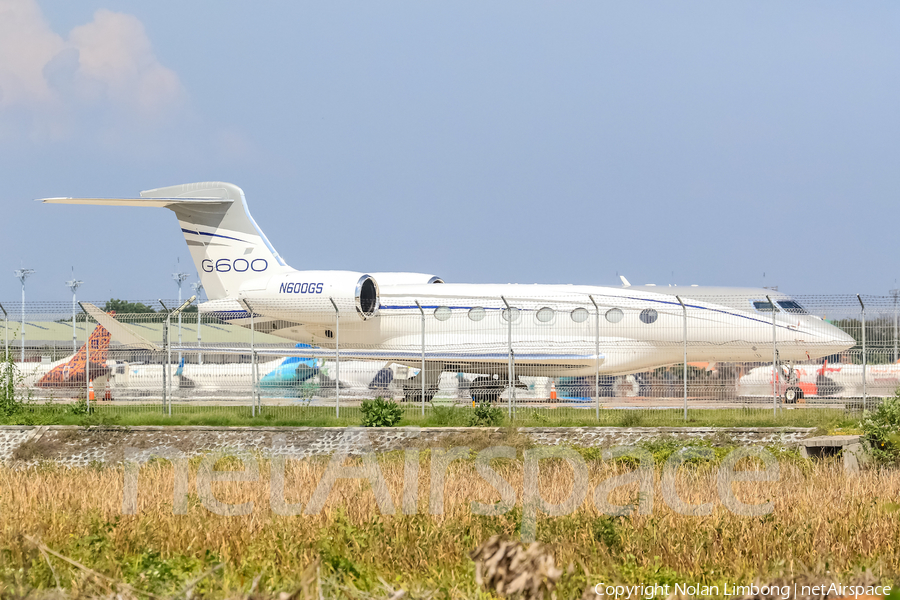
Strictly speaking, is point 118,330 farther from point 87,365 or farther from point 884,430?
point 884,430

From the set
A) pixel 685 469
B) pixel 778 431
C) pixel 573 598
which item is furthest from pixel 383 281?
pixel 573 598

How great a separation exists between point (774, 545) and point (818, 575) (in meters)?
1.59

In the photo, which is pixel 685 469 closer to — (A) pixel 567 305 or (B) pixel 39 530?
(B) pixel 39 530

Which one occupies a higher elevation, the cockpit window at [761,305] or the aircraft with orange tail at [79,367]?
the cockpit window at [761,305]

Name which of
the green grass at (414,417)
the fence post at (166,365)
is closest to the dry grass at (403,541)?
the green grass at (414,417)

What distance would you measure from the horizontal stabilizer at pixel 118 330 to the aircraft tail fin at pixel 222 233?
870 cm

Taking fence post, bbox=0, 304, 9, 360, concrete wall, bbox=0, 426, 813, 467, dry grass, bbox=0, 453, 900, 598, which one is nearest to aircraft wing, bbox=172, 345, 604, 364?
concrete wall, bbox=0, 426, 813, 467

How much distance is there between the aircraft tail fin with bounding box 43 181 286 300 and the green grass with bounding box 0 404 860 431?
35.0ft

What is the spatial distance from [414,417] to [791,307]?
11473mm

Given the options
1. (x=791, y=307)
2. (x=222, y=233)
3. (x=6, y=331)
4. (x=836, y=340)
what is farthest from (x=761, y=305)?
(x=6, y=331)

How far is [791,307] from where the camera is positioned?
25000 mm

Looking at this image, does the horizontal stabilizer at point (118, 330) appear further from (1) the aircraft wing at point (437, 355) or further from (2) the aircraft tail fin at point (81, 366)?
(1) the aircraft wing at point (437, 355)

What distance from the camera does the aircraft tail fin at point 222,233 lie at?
31281mm

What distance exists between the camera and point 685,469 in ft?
40.2
